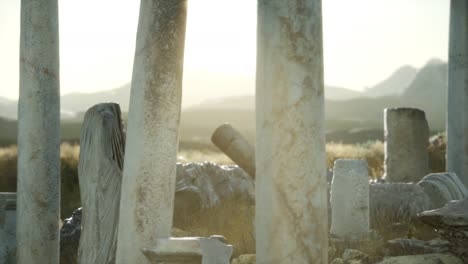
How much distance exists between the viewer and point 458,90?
47.6ft

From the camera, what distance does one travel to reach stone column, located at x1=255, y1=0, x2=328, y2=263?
5.65 metres

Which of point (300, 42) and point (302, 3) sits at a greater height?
point (302, 3)

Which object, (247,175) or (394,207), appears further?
(247,175)

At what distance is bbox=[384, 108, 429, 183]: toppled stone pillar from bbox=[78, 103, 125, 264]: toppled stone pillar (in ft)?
30.3

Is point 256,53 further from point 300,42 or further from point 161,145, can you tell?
point 161,145

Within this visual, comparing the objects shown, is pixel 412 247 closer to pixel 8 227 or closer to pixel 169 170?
pixel 169 170

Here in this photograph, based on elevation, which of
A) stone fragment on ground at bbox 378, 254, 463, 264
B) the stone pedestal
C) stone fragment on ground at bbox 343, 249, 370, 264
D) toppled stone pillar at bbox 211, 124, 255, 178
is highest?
toppled stone pillar at bbox 211, 124, 255, 178

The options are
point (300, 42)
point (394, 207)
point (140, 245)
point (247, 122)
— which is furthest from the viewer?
point (247, 122)

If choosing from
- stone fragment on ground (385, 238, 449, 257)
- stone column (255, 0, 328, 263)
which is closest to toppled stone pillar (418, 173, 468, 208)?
stone fragment on ground (385, 238, 449, 257)

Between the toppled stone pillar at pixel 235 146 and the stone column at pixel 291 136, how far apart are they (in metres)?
Answer: 8.13

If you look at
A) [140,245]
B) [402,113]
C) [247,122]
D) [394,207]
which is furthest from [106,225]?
[247,122]

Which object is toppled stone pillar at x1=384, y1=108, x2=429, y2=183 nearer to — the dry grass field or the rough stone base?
the dry grass field

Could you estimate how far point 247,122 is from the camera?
69.5 metres

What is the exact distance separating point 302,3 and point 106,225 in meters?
3.62
